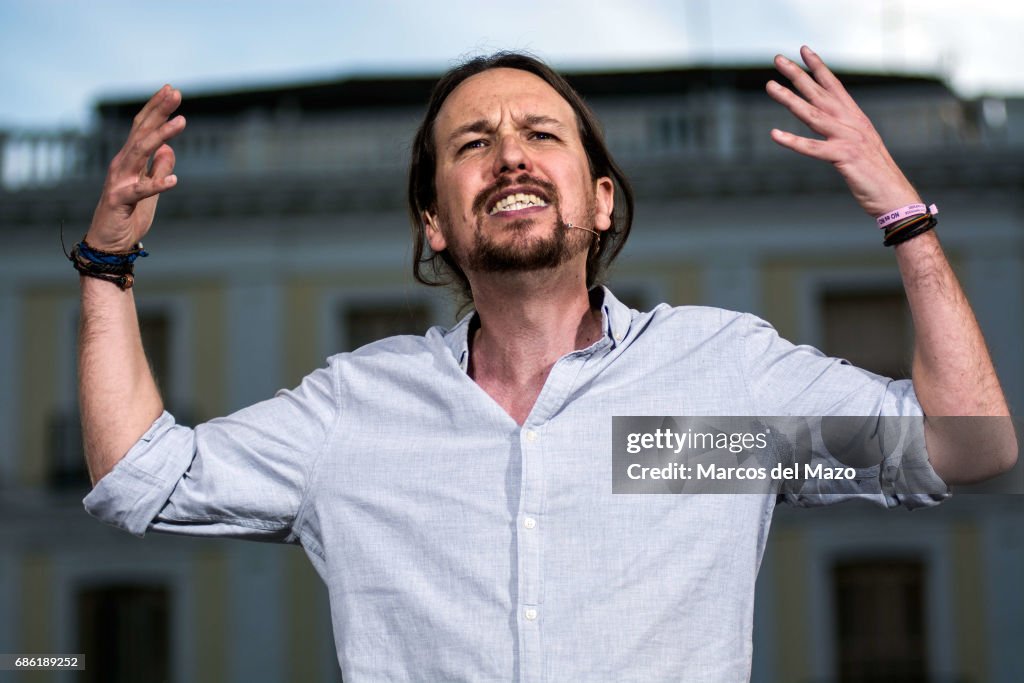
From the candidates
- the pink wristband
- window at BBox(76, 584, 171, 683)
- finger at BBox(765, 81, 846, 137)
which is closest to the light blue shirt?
the pink wristband

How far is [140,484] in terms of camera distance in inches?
81.0

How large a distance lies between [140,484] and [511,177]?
852 mm

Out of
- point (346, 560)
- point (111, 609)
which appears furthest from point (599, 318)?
point (111, 609)

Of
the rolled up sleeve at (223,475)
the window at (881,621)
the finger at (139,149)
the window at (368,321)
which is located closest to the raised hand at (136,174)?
the finger at (139,149)

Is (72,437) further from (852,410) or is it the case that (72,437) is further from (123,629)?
(852,410)

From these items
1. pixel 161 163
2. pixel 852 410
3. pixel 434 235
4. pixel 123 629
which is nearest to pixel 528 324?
pixel 434 235

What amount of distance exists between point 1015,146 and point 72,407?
10.8 m

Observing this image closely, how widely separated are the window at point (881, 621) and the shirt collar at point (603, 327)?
11.1 m

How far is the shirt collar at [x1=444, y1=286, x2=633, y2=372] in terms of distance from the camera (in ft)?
7.26

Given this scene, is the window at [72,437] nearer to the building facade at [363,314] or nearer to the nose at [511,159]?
the building facade at [363,314]

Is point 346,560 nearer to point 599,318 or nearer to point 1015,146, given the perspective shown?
point 599,318

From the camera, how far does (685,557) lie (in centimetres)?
196

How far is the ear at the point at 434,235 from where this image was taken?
2525 mm

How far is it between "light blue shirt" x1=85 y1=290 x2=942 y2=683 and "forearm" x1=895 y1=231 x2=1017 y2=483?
55 millimetres
